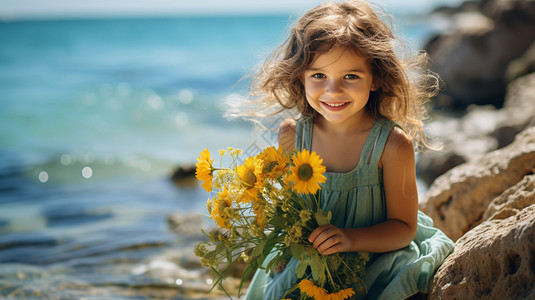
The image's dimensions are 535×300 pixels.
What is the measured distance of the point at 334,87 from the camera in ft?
6.98

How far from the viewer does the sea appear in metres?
3.81

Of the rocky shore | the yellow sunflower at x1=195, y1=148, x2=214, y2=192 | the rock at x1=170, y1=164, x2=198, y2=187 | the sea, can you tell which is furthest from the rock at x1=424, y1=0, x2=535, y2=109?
the yellow sunflower at x1=195, y1=148, x2=214, y2=192

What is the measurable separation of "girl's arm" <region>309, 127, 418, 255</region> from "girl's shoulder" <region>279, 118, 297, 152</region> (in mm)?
503

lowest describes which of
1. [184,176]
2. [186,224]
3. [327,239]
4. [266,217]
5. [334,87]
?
[327,239]

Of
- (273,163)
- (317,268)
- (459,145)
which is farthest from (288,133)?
(459,145)

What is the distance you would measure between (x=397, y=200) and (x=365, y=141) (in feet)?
0.94

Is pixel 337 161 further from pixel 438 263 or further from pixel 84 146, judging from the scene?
pixel 84 146

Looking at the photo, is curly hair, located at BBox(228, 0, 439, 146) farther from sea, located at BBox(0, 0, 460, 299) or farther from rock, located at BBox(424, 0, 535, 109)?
rock, located at BBox(424, 0, 535, 109)

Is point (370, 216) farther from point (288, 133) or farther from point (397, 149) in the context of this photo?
point (288, 133)

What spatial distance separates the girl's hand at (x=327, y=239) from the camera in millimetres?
1817

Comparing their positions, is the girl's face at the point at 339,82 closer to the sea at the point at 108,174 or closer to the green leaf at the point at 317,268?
the sea at the point at 108,174

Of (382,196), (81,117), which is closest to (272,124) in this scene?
(382,196)

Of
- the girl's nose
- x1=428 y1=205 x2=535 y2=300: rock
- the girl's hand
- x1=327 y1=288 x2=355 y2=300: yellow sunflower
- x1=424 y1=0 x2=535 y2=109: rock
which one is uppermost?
x1=424 y1=0 x2=535 y2=109: rock

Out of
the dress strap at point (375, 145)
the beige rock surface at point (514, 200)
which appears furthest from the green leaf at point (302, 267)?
the beige rock surface at point (514, 200)
